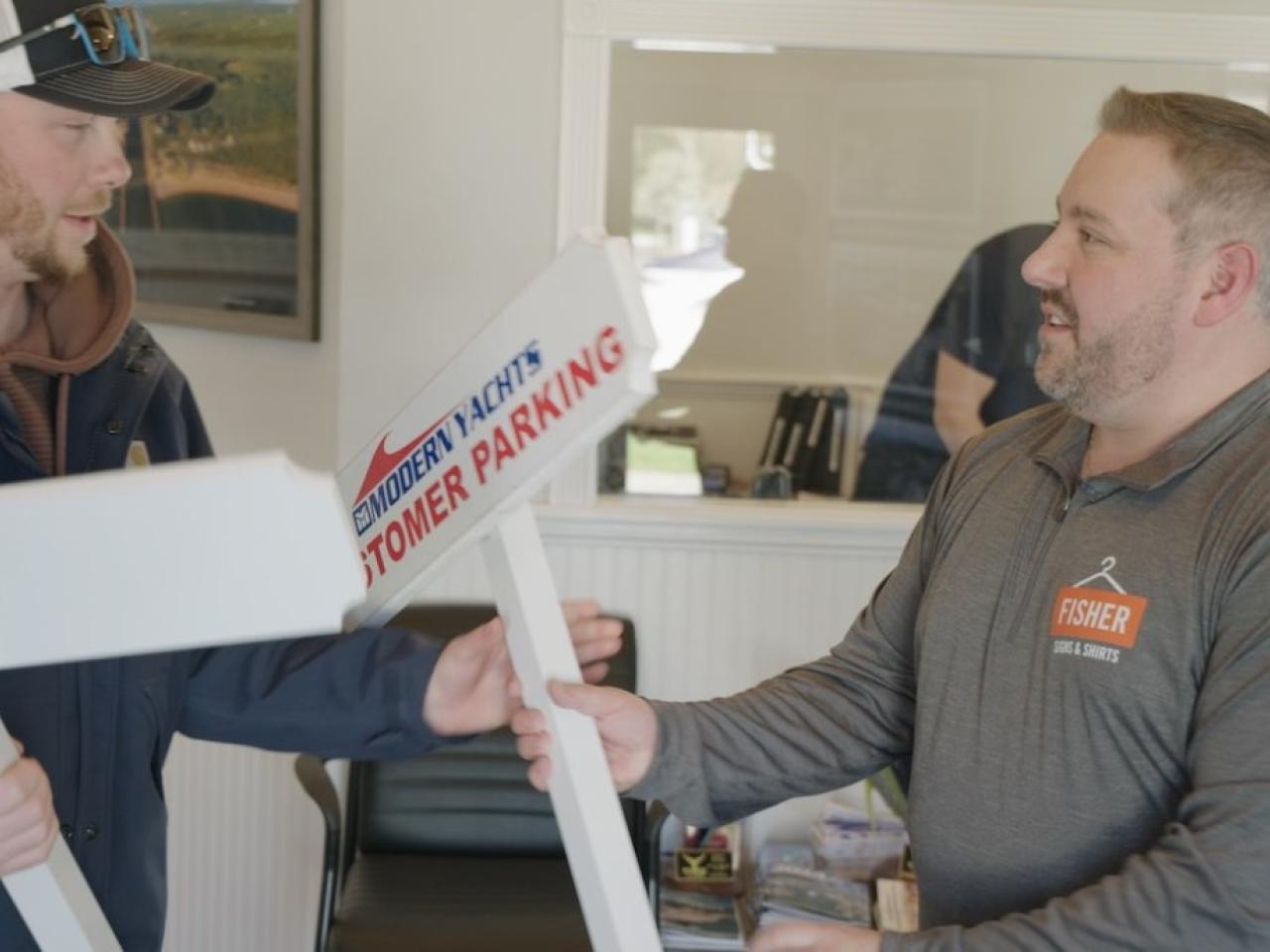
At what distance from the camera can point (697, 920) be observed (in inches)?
118

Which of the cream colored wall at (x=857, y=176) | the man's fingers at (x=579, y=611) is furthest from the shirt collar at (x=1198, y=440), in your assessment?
the cream colored wall at (x=857, y=176)

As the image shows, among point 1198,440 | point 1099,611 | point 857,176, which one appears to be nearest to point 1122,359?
point 1198,440

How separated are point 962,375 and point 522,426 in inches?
96.2

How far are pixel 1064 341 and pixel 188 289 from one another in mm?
2363

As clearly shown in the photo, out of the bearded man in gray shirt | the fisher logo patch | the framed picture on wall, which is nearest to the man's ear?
the bearded man in gray shirt

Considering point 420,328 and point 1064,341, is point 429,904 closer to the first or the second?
point 420,328

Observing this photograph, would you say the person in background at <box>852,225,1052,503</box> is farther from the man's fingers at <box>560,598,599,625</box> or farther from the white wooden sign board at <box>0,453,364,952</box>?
the white wooden sign board at <box>0,453,364,952</box>

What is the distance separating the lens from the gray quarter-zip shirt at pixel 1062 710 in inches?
51.8

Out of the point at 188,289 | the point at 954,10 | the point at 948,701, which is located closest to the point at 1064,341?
the point at 948,701

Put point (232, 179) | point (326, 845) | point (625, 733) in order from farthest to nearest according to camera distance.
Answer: point (232, 179) < point (326, 845) < point (625, 733)

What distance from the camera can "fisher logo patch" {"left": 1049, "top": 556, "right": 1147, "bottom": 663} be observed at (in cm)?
142

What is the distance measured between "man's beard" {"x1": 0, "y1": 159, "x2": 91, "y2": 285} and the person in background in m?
2.13

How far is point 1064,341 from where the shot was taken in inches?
63.7

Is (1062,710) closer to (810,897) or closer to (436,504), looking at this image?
(436,504)
